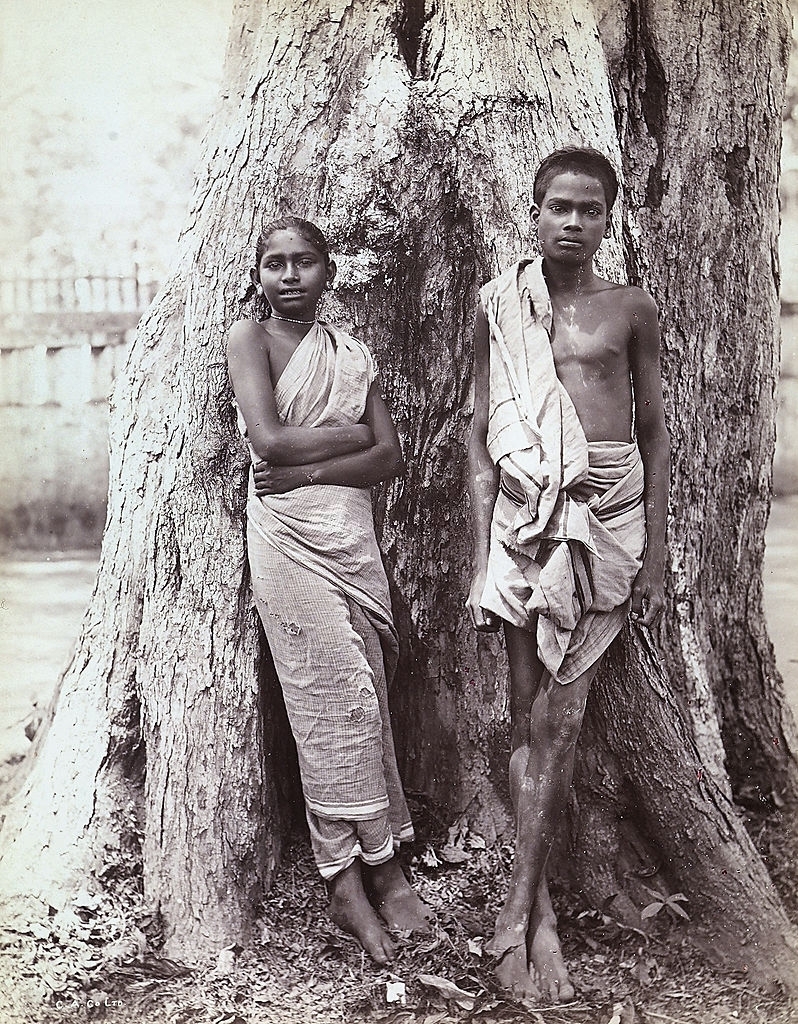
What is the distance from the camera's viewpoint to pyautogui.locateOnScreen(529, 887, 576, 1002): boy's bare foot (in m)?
3.49

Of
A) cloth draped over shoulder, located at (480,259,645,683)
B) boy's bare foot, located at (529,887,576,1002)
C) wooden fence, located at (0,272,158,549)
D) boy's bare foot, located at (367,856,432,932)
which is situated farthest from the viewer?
wooden fence, located at (0,272,158,549)

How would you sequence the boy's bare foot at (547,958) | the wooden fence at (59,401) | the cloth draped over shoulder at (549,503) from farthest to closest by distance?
the wooden fence at (59,401), the boy's bare foot at (547,958), the cloth draped over shoulder at (549,503)

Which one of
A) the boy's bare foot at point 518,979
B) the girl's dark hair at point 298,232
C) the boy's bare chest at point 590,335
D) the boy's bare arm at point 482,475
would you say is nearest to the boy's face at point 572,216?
the boy's bare chest at point 590,335

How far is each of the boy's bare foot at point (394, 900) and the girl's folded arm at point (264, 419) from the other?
4.38ft

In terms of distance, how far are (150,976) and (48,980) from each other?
0.34 metres

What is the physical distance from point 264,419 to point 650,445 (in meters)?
1.21

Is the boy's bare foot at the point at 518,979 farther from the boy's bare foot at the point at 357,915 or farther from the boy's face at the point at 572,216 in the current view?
the boy's face at the point at 572,216

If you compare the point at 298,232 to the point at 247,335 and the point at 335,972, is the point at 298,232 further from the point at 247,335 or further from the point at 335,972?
the point at 335,972

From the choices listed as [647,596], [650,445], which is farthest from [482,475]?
[647,596]

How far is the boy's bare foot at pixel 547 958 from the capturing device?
3.49m

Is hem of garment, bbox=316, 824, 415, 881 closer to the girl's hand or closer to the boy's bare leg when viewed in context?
the boy's bare leg

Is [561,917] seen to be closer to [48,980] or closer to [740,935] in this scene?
[740,935]

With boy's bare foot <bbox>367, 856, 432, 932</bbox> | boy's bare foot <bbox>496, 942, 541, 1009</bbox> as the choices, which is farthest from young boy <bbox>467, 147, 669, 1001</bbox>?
boy's bare foot <bbox>367, 856, 432, 932</bbox>

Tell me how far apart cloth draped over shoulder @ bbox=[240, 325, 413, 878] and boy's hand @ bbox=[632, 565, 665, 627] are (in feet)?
2.72
